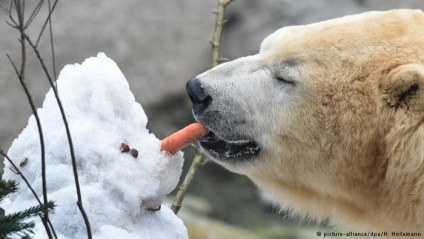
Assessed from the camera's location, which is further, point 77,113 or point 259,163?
point 259,163

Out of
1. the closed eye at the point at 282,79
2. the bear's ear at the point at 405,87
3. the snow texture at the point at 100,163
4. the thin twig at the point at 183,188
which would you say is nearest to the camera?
the snow texture at the point at 100,163

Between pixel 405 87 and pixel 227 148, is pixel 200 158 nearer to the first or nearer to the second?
pixel 227 148

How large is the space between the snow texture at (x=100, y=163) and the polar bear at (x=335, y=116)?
53cm

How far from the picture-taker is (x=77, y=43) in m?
6.63

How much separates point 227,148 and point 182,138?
44cm

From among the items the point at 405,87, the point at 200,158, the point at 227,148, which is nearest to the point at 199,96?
the point at 227,148

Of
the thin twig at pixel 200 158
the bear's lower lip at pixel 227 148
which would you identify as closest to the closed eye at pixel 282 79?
the bear's lower lip at pixel 227 148

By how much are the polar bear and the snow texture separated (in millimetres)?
528

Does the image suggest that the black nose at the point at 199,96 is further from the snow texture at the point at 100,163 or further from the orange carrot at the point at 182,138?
the snow texture at the point at 100,163

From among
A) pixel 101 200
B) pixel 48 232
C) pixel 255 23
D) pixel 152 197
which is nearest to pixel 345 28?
pixel 152 197

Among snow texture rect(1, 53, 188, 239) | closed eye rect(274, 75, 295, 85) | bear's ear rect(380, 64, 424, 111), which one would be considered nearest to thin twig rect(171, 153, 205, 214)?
closed eye rect(274, 75, 295, 85)

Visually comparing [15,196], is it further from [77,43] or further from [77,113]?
[77,43]

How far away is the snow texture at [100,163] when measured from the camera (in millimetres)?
1545

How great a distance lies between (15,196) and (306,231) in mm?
4503
